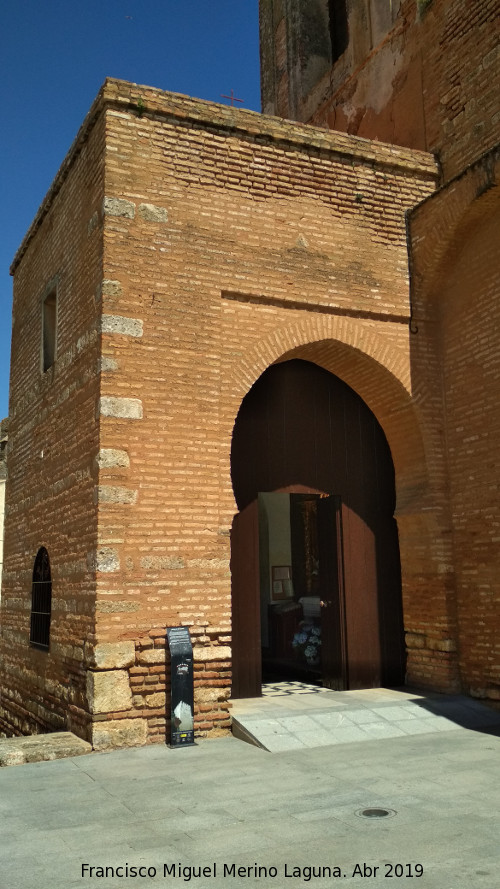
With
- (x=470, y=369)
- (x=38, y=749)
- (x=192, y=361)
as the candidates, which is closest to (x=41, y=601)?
(x=38, y=749)

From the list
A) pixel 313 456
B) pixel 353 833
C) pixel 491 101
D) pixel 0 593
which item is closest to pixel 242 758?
pixel 353 833

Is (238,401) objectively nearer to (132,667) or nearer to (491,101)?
(132,667)

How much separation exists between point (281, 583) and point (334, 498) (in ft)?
14.3

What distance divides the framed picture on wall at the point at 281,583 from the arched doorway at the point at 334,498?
12.2 feet

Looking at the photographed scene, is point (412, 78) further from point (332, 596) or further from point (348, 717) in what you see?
point (348, 717)

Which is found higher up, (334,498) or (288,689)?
(334,498)

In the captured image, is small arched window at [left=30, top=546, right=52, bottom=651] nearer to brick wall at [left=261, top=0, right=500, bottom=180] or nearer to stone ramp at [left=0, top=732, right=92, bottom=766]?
stone ramp at [left=0, top=732, right=92, bottom=766]

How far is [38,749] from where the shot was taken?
5.80 meters

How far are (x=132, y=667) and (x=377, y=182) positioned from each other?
19.3 feet

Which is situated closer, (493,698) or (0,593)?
(493,698)

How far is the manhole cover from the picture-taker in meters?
4.07

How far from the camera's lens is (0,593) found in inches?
407

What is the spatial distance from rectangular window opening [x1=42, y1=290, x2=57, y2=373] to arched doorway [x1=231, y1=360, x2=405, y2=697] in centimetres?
270

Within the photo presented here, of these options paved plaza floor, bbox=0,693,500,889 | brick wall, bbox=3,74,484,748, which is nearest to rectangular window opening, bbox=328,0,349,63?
brick wall, bbox=3,74,484,748
